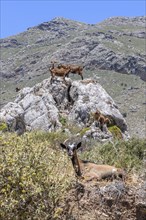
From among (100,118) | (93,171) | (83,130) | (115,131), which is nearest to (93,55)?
(115,131)

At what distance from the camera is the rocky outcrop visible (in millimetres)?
23609

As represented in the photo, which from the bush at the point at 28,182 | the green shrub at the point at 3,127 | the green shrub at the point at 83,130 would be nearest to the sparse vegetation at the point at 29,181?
the bush at the point at 28,182

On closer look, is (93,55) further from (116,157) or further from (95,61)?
(116,157)

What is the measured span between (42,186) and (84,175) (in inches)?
84.0

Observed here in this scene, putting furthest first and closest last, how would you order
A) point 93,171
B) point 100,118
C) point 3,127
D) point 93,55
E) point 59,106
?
1. point 93,55
2. point 59,106
3. point 100,118
4. point 3,127
5. point 93,171

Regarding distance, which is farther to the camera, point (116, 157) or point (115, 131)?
point (115, 131)

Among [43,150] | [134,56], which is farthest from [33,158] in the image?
[134,56]

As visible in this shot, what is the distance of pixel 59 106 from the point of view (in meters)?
25.7

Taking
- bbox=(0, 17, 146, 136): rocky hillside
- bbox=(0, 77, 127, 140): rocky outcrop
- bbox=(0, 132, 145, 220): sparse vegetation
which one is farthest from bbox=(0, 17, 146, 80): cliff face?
bbox=(0, 132, 145, 220): sparse vegetation

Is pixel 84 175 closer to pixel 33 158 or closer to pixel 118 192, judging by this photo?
pixel 118 192

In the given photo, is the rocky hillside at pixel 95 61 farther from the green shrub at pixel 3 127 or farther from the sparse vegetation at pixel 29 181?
the sparse vegetation at pixel 29 181

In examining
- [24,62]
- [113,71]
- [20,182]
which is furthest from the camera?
[24,62]

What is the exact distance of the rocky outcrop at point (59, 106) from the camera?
2361cm

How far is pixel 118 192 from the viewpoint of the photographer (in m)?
10.7
